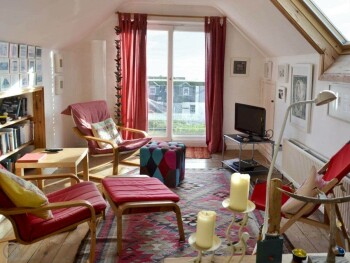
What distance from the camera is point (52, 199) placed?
2689mm

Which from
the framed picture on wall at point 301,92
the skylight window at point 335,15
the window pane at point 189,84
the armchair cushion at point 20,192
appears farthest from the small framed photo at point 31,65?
the framed picture on wall at point 301,92

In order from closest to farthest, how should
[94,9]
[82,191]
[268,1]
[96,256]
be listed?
[96,256], [82,191], [268,1], [94,9]

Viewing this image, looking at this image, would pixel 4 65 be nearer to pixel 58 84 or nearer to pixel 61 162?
pixel 61 162

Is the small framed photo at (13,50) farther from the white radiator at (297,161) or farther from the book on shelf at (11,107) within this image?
the white radiator at (297,161)

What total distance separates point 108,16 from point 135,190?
3.56 meters

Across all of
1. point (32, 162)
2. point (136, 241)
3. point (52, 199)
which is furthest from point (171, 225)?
point (32, 162)

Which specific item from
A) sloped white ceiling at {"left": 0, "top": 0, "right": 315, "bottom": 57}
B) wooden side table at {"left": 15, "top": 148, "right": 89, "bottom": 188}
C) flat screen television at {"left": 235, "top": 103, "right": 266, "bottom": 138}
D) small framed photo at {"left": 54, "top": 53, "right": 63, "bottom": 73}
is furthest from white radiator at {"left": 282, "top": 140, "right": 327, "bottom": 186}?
small framed photo at {"left": 54, "top": 53, "right": 63, "bottom": 73}

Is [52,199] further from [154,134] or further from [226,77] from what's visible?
[226,77]

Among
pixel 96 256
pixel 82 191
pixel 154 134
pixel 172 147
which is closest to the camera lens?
pixel 96 256

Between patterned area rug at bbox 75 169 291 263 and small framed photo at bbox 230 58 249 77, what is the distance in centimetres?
250

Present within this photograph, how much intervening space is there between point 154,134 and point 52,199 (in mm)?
3534

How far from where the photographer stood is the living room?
136 inches

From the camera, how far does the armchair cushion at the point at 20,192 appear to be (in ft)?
6.83

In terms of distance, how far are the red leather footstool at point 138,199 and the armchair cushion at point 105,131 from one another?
1443 mm
